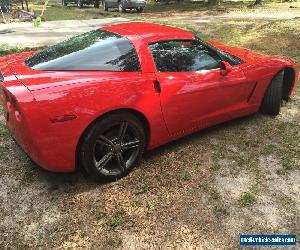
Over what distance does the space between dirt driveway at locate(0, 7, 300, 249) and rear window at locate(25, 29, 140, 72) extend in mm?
1211

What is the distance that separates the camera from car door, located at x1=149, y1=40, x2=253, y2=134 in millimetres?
4223

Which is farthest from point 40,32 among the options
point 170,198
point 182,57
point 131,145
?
point 170,198

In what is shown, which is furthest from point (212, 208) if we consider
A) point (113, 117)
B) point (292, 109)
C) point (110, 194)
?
point (292, 109)

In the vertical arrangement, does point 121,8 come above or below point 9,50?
above

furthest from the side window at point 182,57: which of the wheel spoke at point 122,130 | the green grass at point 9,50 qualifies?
the green grass at point 9,50

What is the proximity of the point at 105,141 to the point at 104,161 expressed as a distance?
0.73 feet

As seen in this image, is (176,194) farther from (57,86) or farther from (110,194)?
(57,86)

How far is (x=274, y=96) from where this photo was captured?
544 cm

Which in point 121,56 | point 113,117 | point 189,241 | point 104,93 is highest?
point 121,56

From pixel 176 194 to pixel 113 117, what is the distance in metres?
1.05

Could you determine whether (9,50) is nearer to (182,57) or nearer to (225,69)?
(182,57)

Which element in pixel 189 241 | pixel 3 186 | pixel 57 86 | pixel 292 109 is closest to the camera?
pixel 189 241

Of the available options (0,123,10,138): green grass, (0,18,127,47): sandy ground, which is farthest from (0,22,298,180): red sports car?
(0,18,127,47): sandy ground

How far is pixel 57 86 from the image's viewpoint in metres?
3.52
